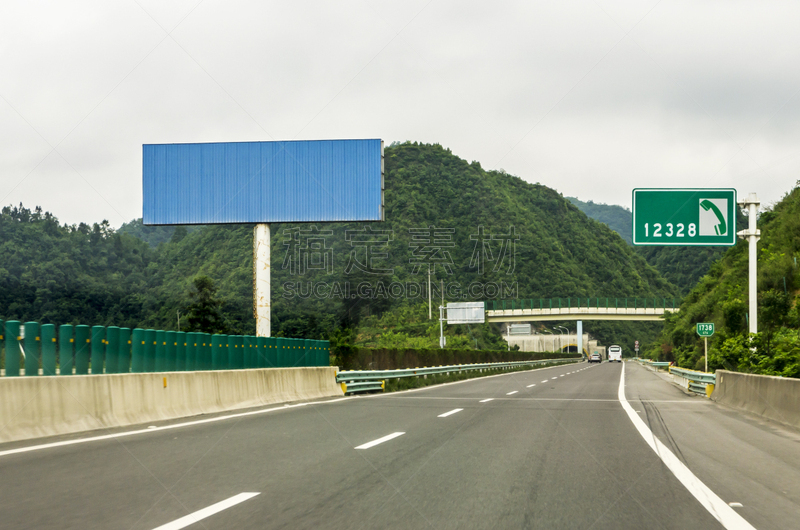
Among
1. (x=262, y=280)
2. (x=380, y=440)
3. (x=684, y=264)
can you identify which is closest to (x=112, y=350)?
(x=380, y=440)

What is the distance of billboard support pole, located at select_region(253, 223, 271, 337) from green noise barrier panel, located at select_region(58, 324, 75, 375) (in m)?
21.8

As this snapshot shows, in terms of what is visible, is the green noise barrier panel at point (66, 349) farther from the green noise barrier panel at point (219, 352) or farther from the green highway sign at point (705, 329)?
the green highway sign at point (705, 329)

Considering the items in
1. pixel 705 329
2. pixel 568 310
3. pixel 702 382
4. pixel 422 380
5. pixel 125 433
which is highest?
pixel 125 433

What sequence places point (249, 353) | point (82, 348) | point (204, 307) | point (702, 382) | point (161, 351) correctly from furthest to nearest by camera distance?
point (204, 307) < point (702, 382) < point (249, 353) < point (161, 351) < point (82, 348)

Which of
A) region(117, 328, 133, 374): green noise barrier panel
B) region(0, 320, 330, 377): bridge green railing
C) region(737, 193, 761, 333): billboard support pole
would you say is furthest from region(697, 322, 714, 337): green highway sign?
region(117, 328, 133, 374): green noise barrier panel

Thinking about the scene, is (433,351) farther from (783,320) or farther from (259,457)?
(259,457)

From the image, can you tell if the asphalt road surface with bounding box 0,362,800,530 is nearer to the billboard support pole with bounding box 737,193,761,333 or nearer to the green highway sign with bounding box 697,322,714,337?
the billboard support pole with bounding box 737,193,761,333

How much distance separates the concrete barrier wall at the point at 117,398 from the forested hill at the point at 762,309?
1313cm

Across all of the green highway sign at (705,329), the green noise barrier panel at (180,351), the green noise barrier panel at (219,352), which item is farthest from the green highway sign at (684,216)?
the green noise barrier panel at (180,351)

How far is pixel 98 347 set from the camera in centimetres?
1347

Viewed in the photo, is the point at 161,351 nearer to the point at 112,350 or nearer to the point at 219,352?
the point at 112,350

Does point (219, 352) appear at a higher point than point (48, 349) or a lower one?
lower

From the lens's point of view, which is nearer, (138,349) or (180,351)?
(138,349)

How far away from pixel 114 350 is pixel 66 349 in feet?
4.82
